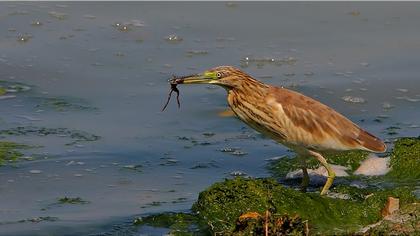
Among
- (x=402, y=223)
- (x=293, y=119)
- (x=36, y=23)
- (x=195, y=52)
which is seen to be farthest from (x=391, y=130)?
(x=36, y=23)

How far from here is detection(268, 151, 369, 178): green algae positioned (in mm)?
8688

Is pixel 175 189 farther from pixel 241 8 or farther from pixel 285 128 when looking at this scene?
pixel 241 8

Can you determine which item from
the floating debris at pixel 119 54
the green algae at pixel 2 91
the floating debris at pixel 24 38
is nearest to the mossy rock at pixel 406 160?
the green algae at pixel 2 91

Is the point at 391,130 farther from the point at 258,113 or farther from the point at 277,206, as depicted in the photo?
the point at 277,206

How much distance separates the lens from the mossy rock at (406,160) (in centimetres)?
823

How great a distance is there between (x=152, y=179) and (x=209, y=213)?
5.28 feet

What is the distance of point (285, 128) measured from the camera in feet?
26.2

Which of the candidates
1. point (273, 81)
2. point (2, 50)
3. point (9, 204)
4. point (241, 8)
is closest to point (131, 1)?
point (241, 8)

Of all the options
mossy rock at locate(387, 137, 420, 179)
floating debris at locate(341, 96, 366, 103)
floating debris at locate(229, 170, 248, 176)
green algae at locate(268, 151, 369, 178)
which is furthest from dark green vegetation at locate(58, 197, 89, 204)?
floating debris at locate(341, 96, 366, 103)

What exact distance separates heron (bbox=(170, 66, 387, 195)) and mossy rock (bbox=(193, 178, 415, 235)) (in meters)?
0.89

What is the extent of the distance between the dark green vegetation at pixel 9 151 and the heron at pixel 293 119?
1678 millimetres

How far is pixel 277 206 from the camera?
22.3 feet

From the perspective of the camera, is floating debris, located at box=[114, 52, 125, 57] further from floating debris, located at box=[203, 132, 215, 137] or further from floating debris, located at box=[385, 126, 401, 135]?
floating debris, located at box=[385, 126, 401, 135]

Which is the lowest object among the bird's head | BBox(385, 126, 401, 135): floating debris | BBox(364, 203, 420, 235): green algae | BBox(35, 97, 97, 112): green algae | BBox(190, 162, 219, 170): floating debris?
BBox(190, 162, 219, 170): floating debris
